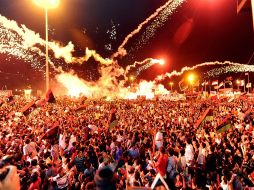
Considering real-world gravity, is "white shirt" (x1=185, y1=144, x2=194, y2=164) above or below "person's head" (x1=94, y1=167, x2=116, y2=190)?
below

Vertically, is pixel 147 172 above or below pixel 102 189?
below

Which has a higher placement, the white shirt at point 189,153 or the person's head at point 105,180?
the person's head at point 105,180

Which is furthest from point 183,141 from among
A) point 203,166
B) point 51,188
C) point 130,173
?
point 51,188

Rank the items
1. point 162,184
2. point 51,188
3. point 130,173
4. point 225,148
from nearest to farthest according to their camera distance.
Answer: point 162,184 < point 51,188 < point 130,173 < point 225,148

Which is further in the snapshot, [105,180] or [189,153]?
[189,153]

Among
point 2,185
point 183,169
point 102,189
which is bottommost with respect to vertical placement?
point 183,169

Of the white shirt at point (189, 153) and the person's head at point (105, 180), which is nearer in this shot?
the person's head at point (105, 180)

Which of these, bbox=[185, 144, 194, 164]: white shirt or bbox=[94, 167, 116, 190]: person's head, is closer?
bbox=[94, 167, 116, 190]: person's head

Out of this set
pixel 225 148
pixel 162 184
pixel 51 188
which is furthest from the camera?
pixel 225 148

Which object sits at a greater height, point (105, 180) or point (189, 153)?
point (105, 180)

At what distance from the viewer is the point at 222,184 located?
6672 millimetres

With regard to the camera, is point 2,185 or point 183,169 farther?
point 183,169

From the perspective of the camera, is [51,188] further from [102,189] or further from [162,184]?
[102,189]

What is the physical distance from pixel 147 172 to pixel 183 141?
329 cm
